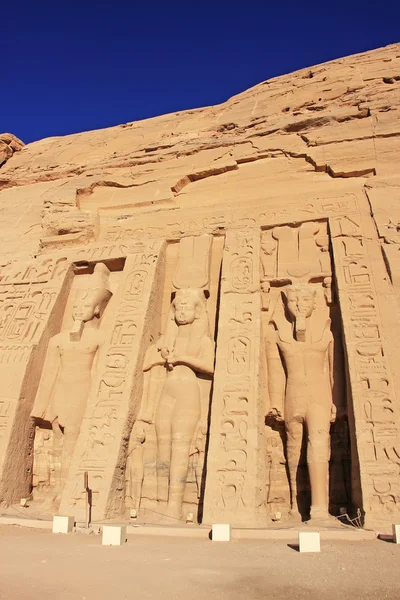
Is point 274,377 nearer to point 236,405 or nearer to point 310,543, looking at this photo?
point 236,405

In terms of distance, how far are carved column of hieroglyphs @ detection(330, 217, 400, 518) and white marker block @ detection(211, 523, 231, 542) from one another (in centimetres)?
132

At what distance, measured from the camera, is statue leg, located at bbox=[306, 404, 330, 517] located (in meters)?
5.60

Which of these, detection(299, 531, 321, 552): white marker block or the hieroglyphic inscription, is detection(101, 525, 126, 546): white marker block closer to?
detection(299, 531, 321, 552): white marker block

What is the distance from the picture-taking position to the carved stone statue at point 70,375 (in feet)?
21.5

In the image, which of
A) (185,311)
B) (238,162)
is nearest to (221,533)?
(185,311)

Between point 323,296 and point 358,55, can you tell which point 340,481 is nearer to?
point 323,296

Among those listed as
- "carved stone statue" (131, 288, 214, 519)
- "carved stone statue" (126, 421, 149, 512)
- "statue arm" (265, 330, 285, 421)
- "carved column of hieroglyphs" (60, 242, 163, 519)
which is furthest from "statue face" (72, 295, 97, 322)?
"statue arm" (265, 330, 285, 421)

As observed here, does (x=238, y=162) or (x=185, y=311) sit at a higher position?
(x=238, y=162)

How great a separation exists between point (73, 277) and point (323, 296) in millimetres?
3836

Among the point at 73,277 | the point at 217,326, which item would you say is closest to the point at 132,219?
the point at 73,277

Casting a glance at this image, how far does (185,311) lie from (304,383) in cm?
176

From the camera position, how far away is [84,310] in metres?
7.35

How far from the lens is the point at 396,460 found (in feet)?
16.5

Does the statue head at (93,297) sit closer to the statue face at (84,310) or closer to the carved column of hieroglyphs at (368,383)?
the statue face at (84,310)
